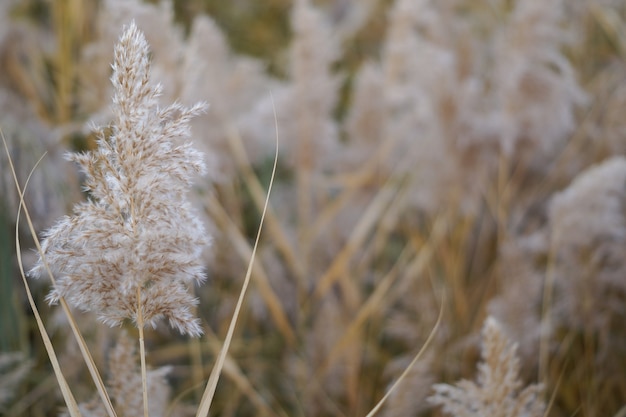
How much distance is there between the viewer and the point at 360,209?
6.22ft

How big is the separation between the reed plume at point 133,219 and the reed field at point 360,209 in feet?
0.82

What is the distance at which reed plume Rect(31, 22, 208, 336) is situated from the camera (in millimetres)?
644

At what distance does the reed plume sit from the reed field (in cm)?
25

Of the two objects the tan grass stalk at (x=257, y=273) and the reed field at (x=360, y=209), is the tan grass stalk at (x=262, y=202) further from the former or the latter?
the tan grass stalk at (x=257, y=273)

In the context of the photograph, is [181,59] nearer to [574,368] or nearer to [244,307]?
[244,307]

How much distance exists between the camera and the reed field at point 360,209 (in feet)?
4.18

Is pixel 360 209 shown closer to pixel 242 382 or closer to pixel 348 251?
pixel 348 251

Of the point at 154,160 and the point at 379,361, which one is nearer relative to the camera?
the point at 154,160

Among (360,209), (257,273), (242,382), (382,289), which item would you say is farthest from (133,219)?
(360,209)

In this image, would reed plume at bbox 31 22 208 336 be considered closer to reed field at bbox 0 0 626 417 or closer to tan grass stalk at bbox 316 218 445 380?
reed field at bbox 0 0 626 417

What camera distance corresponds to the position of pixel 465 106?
166 centimetres

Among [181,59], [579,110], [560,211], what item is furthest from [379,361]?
[579,110]

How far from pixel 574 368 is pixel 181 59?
126 cm

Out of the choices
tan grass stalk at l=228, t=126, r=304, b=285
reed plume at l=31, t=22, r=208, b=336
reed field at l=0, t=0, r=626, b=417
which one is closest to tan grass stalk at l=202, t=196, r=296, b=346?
reed field at l=0, t=0, r=626, b=417
